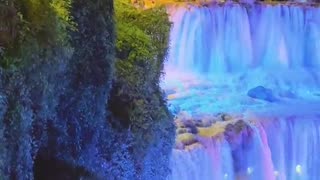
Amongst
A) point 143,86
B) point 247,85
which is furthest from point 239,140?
point 247,85

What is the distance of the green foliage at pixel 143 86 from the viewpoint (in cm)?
437

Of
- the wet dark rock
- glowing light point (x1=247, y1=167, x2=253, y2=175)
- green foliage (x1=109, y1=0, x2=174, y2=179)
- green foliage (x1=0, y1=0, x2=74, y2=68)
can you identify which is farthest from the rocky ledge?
green foliage (x1=0, y1=0, x2=74, y2=68)

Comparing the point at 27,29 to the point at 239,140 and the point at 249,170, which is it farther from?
the point at 249,170

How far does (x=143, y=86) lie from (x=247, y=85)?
6622mm

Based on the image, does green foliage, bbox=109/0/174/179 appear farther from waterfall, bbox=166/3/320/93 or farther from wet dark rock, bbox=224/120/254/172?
waterfall, bbox=166/3/320/93

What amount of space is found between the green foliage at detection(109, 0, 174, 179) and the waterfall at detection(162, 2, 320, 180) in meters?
1.82

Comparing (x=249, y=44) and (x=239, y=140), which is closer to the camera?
(x=239, y=140)

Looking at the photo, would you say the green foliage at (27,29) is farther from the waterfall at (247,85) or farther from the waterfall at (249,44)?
the waterfall at (249,44)

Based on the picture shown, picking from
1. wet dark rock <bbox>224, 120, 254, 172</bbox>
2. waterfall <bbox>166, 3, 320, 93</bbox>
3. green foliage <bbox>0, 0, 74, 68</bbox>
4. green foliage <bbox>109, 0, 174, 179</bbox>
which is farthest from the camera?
waterfall <bbox>166, 3, 320, 93</bbox>

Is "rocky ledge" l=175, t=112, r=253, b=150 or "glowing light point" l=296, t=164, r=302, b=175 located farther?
"glowing light point" l=296, t=164, r=302, b=175

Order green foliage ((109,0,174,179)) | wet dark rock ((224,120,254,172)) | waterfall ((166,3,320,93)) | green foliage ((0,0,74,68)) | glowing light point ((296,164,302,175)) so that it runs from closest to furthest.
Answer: green foliage ((0,0,74,68)) → green foliage ((109,0,174,179)) → wet dark rock ((224,120,254,172)) → glowing light point ((296,164,302,175)) → waterfall ((166,3,320,93))

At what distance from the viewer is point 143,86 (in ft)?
14.9

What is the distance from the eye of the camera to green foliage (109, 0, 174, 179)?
437 centimetres

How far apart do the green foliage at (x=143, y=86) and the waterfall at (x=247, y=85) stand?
1.82m
